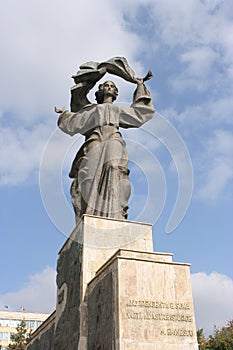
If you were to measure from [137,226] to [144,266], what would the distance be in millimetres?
1851

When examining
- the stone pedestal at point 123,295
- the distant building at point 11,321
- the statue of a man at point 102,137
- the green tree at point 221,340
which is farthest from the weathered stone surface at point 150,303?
the distant building at point 11,321

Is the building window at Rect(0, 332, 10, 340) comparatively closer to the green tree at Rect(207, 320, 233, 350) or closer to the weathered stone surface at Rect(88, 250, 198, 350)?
the green tree at Rect(207, 320, 233, 350)

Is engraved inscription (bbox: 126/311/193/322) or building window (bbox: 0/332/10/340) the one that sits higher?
building window (bbox: 0/332/10/340)

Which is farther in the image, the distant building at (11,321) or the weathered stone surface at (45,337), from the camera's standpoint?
the distant building at (11,321)

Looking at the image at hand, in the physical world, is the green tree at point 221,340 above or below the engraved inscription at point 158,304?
above

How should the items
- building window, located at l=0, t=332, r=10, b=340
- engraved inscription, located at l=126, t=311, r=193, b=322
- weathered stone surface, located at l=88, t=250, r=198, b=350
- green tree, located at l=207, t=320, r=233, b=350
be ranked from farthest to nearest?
building window, located at l=0, t=332, r=10, b=340 < green tree, located at l=207, t=320, r=233, b=350 < engraved inscription, located at l=126, t=311, r=193, b=322 < weathered stone surface, located at l=88, t=250, r=198, b=350

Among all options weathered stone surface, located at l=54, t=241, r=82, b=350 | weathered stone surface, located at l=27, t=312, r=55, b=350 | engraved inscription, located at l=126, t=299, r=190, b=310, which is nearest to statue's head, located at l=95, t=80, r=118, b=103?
weathered stone surface, located at l=54, t=241, r=82, b=350

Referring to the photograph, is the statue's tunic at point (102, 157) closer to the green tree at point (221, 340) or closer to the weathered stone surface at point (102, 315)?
the weathered stone surface at point (102, 315)

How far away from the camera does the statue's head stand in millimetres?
11945

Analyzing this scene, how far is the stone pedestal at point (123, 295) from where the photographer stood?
7.02 m

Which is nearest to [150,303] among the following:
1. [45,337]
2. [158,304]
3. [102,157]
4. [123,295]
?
[158,304]

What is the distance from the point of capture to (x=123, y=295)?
23.5ft

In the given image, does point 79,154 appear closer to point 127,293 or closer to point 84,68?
point 84,68

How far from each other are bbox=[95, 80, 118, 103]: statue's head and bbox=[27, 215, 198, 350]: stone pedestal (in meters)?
4.02
